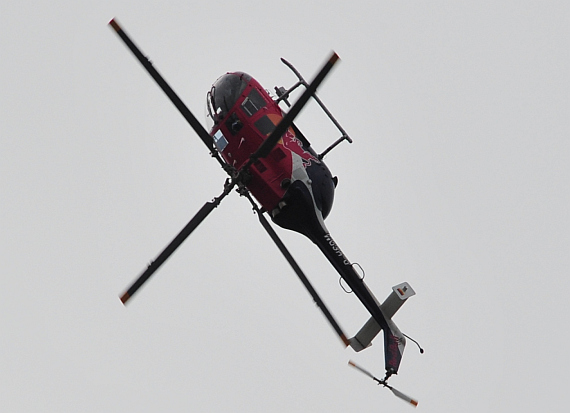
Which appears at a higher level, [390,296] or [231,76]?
[231,76]

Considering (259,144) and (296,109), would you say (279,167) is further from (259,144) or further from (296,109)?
(296,109)

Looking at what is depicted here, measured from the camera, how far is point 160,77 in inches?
802

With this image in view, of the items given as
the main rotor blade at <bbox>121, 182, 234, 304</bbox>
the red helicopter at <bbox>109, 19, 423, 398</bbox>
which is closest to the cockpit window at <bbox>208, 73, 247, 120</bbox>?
the red helicopter at <bbox>109, 19, 423, 398</bbox>

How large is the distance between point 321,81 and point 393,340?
8.68m

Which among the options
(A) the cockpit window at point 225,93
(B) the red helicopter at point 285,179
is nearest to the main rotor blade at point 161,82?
(B) the red helicopter at point 285,179

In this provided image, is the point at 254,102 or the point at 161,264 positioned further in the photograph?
the point at 254,102

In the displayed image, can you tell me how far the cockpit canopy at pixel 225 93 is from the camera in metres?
23.7

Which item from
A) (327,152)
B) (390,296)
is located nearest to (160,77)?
(327,152)

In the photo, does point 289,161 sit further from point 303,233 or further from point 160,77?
point 160,77

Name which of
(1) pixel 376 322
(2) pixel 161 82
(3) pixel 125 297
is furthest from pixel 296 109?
(1) pixel 376 322

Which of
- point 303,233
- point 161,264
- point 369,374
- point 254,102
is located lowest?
point 369,374

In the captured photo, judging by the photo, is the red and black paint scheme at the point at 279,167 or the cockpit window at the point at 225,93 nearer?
the red and black paint scheme at the point at 279,167

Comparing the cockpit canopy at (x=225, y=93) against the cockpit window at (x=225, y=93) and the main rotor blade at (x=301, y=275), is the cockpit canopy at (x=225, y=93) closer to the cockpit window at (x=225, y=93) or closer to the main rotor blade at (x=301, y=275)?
the cockpit window at (x=225, y=93)

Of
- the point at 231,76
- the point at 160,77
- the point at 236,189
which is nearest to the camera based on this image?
the point at 160,77
